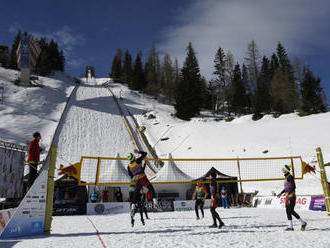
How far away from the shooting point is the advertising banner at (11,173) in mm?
12414

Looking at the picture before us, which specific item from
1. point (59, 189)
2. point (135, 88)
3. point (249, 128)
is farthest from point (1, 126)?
point (135, 88)

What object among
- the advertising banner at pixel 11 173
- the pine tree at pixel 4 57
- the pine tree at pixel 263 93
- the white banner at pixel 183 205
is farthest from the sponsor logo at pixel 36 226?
the pine tree at pixel 4 57

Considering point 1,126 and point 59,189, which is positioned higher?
point 1,126

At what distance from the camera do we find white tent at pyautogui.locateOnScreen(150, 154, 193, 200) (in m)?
20.7

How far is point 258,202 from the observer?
18.4 metres

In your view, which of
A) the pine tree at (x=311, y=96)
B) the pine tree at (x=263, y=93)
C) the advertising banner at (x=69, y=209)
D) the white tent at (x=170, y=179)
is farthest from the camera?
the pine tree at (x=263, y=93)

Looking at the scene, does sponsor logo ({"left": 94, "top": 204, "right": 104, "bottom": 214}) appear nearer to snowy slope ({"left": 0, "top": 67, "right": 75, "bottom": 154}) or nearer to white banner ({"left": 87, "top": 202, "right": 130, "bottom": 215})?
white banner ({"left": 87, "top": 202, "right": 130, "bottom": 215})

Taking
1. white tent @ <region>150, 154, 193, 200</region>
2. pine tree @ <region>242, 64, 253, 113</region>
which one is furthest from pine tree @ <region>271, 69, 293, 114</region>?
white tent @ <region>150, 154, 193, 200</region>

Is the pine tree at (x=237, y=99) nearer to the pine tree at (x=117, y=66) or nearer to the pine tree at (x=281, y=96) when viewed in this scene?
the pine tree at (x=281, y=96)

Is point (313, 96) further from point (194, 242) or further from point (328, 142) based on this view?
point (194, 242)

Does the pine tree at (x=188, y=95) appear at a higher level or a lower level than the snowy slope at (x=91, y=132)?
higher

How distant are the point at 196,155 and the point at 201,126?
950 centimetres

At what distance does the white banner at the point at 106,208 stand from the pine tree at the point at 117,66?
8395cm

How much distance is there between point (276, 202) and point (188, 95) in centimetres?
3698
